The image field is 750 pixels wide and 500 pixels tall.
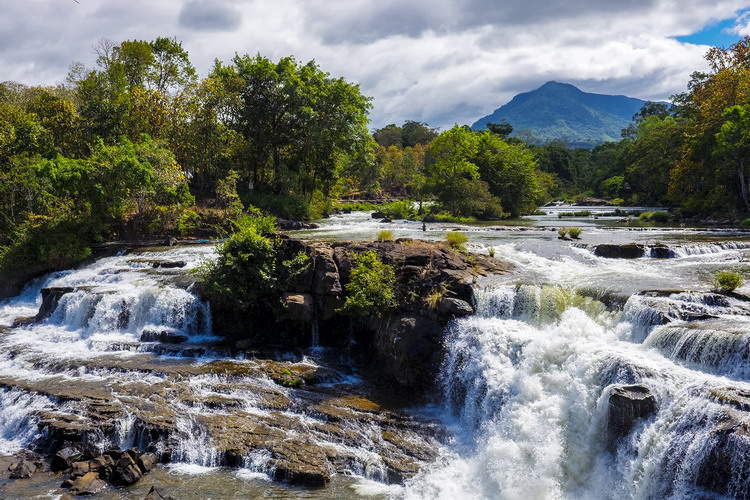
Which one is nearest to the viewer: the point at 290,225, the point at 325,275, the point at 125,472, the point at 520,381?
the point at 125,472

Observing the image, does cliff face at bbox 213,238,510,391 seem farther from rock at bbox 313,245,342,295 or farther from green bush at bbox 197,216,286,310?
green bush at bbox 197,216,286,310

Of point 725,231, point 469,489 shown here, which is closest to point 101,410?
point 469,489

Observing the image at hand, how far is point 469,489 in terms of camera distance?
31.4ft

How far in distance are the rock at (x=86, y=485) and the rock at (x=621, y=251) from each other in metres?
17.5

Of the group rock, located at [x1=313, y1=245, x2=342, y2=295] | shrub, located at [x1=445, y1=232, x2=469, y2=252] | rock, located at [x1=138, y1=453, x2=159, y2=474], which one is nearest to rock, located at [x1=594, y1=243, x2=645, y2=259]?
shrub, located at [x1=445, y1=232, x2=469, y2=252]

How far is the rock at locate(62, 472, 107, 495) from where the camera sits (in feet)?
30.2

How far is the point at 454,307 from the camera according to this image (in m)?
13.7

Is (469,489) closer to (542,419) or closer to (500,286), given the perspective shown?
(542,419)

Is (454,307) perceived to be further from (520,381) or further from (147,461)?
(147,461)

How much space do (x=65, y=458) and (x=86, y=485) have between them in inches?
42.2

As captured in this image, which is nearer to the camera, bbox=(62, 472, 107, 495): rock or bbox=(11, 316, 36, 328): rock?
bbox=(62, 472, 107, 495): rock

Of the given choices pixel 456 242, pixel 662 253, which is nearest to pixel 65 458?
pixel 456 242

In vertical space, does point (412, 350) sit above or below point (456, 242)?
below

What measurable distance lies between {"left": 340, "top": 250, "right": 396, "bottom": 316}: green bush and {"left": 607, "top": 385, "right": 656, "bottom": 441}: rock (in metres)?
6.68
